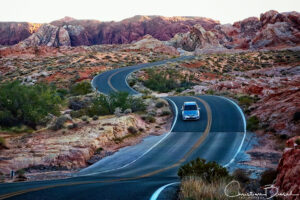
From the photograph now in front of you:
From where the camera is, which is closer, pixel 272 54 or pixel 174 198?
pixel 174 198

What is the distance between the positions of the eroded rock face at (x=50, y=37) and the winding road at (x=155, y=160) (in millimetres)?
128905

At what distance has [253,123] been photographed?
23609mm

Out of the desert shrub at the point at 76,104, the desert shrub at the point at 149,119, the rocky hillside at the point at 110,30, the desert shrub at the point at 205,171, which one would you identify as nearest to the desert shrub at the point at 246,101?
the desert shrub at the point at 149,119

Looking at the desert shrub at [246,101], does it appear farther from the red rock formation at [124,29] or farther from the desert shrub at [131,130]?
the red rock formation at [124,29]

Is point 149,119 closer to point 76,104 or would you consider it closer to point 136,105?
point 136,105

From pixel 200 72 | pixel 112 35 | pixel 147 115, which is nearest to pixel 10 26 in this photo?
pixel 112 35

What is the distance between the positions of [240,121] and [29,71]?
167 ft

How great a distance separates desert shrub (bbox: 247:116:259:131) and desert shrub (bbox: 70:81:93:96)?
26.9 m

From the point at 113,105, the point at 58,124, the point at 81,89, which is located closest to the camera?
the point at 58,124

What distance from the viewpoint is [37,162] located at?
16250mm

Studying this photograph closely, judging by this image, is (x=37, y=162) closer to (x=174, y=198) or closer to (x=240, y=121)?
(x=174, y=198)

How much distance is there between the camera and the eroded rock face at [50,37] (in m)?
144

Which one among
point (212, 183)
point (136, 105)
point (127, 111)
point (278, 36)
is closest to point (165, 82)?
point (136, 105)

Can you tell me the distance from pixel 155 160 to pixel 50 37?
470ft
